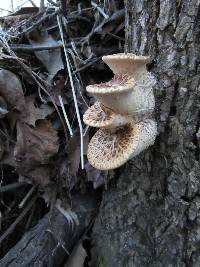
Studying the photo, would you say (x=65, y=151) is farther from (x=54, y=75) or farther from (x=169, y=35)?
(x=169, y=35)

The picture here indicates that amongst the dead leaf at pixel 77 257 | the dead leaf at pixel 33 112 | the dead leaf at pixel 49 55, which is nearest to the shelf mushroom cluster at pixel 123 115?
the dead leaf at pixel 33 112

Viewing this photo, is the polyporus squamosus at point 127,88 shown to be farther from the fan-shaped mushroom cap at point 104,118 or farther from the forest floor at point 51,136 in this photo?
the forest floor at point 51,136

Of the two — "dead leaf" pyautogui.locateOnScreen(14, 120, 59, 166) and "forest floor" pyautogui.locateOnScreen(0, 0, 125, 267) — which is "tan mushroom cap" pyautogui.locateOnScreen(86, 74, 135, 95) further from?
"dead leaf" pyautogui.locateOnScreen(14, 120, 59, 166)

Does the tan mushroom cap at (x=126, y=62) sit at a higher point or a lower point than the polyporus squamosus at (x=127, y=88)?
higher

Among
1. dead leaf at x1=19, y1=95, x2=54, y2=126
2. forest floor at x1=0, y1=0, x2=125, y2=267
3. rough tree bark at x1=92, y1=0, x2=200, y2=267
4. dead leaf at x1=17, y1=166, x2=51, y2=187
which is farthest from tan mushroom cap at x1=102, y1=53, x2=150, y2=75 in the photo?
dead leaf at x1=17, y1=166, x2=51, y2=187

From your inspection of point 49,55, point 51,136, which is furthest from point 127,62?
point 49,55

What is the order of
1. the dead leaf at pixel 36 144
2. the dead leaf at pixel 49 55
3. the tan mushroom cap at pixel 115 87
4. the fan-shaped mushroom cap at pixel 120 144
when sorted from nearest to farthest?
1. the tan mushroom cap at pixel 115 87
2. the fan-shaped mushroom cap at pixel 120 144
3. the dead leaf at pixel 36 144
4. the dead leaf at pixel 49 55

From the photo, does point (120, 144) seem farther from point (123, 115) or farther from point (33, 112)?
point (33, 112)
